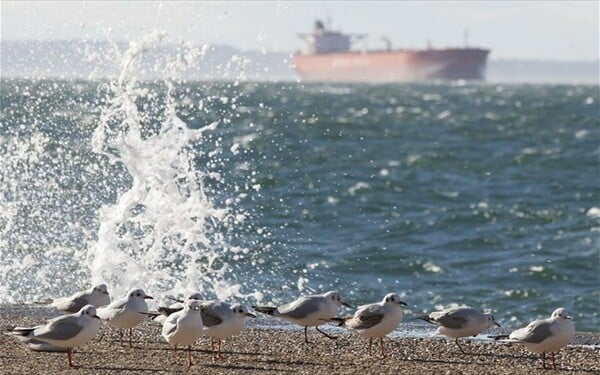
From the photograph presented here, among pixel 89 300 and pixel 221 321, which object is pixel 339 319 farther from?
pixel 89 300

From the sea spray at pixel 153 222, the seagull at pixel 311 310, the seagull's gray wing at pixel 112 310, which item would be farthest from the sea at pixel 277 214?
the seagull at pixel 311 310

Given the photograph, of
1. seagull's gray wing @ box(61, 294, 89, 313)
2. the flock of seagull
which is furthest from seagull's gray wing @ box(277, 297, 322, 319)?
seagull's gray wing @ box(61, 294, 89, 313)

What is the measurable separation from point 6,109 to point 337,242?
42.6 ft

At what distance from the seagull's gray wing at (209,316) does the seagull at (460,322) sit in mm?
1853

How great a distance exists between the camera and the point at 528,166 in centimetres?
4525

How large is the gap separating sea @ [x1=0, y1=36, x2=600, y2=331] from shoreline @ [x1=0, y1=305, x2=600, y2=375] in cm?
477

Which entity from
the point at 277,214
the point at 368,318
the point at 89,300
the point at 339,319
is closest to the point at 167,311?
the point at 89,300

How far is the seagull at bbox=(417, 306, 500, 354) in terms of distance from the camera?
40.8 feet

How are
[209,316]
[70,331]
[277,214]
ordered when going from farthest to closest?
[277,214], [209,316], [70,331]

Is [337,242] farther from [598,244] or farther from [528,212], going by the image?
[528,212]

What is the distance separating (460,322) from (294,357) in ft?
4.97

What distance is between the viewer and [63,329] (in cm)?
1144

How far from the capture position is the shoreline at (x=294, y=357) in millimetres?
11484

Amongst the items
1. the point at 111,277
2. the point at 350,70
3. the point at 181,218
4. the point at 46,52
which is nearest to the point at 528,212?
the point at 181,218
